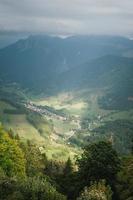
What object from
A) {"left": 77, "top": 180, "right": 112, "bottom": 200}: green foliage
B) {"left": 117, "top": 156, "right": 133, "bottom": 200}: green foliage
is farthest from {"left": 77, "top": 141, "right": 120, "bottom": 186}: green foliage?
{"left": 77, "top": 180, "right": 112, "bottom": 200}: green foliage

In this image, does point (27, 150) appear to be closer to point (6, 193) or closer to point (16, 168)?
point (16, 168)

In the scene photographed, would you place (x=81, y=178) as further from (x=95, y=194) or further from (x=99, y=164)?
(x=95, y=194)

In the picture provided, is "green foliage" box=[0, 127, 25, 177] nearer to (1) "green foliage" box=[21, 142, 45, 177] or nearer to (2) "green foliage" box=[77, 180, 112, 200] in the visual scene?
(1) "green foliage" box=[21, 142, 45, 177]

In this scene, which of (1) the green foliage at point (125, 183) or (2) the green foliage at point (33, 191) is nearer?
(2) the green foliage at point (33, 191)

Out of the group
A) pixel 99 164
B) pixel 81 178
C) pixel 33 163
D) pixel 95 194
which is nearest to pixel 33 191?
A: pixel 95 194

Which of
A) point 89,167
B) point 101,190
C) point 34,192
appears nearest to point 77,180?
point 89,167

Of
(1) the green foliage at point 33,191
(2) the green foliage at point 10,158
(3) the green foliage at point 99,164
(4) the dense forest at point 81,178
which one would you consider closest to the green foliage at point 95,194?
(4) the dense forest at point 81,178

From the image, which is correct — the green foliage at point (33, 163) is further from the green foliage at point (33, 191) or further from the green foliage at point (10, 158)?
the green foliage at point (33, 191)

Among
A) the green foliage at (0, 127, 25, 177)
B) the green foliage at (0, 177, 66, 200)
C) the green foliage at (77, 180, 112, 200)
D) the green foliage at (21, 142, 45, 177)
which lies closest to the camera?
the green foliage at (0, 177, 66, 200)

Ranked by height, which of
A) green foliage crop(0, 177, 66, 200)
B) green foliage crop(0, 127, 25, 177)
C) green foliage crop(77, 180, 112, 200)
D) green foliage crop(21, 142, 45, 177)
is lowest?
green foliage crop(21, 142, 45, 177)
